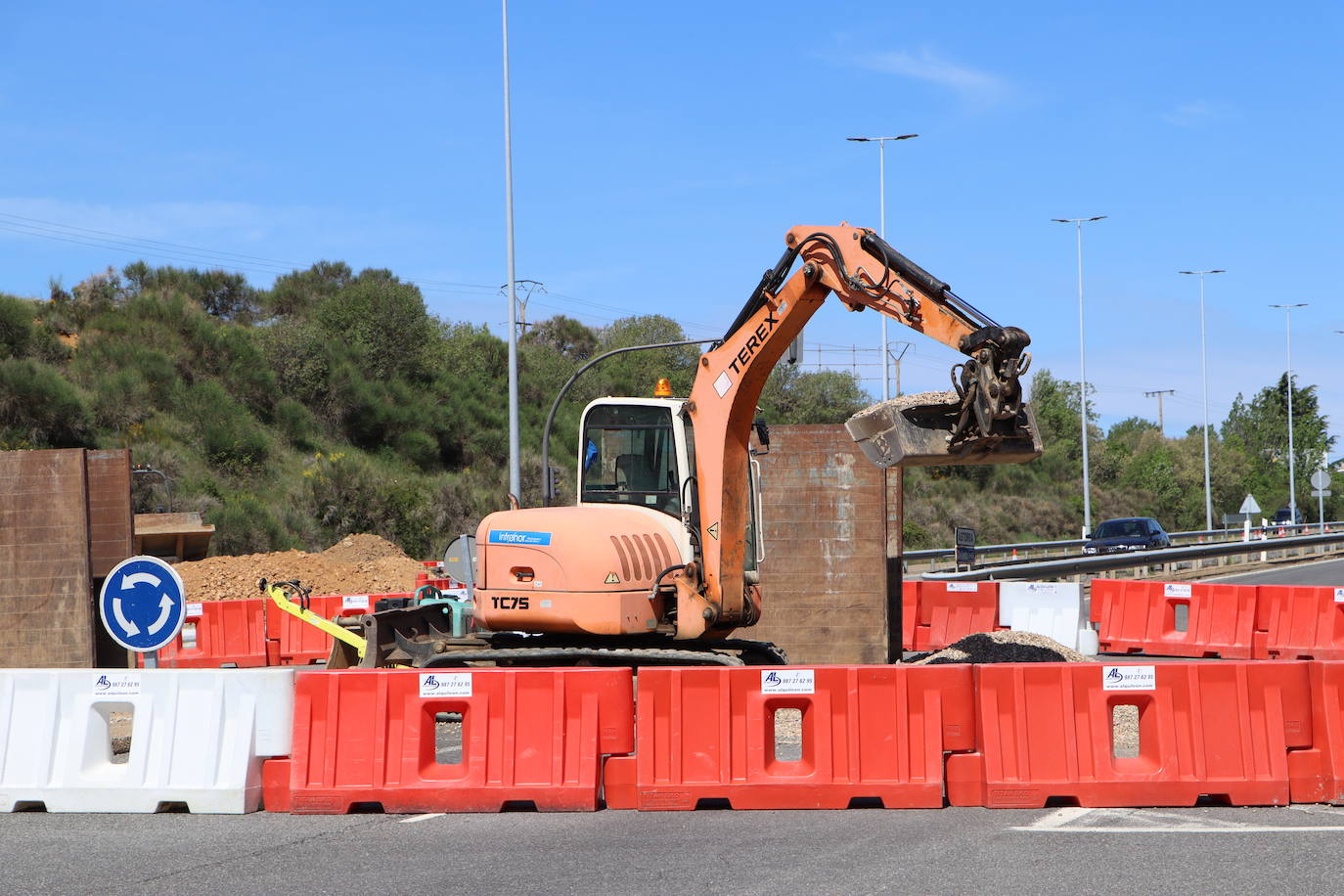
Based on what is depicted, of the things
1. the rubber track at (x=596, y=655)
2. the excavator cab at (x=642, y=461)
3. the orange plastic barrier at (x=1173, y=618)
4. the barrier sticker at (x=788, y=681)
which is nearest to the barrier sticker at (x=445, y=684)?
the barrier sticker at (x=788, y=681)

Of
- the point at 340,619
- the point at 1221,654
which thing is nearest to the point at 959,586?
the point at 1221,654

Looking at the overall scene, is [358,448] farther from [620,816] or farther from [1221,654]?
[620,816]

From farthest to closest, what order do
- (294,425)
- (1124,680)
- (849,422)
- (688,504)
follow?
1. (294,425)
2. (688,504)
3. (849,422)
4. (1124,680)

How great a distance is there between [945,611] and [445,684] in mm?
12110

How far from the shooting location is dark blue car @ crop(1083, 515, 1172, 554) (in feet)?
131

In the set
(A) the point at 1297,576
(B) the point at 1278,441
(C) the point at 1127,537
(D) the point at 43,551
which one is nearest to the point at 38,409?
(D) the point at 43,551

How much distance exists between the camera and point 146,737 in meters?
8.89

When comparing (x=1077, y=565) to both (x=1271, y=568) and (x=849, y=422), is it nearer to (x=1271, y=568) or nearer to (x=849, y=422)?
(x=1271, y=568)

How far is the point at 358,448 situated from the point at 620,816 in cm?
4058

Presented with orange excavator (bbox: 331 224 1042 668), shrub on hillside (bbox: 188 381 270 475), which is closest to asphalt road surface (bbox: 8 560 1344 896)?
orange excavator (bbox: 331 224 1042 668)

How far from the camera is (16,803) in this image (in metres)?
8.98

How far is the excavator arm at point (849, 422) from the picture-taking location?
1001 cm

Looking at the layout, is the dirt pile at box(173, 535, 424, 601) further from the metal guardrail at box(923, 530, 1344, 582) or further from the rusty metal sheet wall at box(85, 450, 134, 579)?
the metal guardrail at box(923, 530, 1344, 582)

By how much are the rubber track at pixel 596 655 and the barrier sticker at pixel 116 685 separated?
264 centimetres
